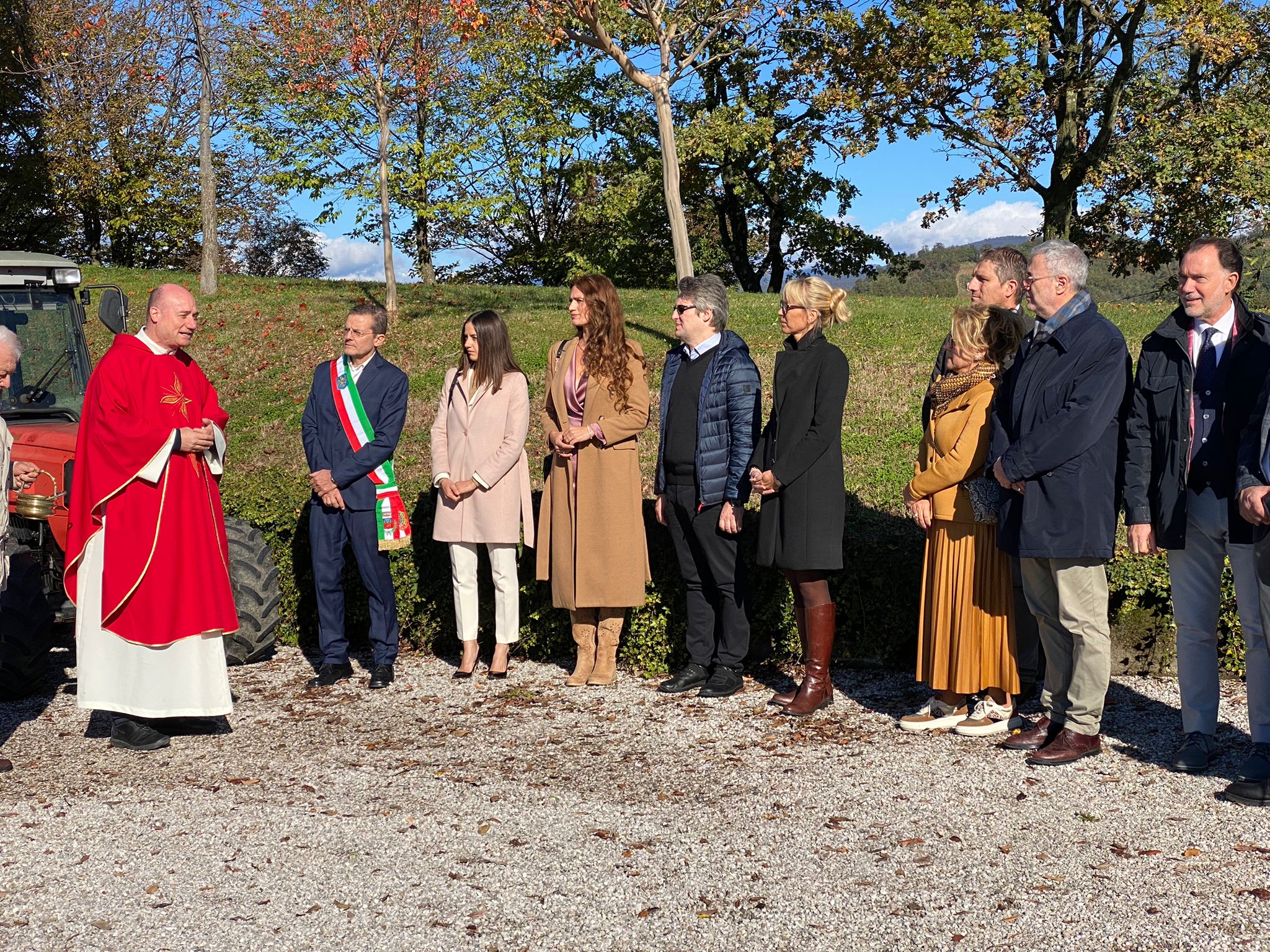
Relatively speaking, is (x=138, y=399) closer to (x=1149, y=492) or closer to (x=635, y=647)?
(x=635, y=647)

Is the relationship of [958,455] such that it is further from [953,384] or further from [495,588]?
[495,588]

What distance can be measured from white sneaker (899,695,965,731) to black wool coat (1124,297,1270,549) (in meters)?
1.36

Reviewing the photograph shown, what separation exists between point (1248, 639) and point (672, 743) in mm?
2702

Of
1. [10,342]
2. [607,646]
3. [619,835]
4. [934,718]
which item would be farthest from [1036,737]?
[10,342]

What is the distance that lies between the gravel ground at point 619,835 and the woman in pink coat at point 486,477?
Answer: 0.77m

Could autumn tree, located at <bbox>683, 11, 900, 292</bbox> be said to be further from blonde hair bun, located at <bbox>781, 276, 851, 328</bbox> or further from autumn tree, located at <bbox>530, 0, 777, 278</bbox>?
blonde hair bun, located at <bbox>781, 276, 851, 328</bbox>

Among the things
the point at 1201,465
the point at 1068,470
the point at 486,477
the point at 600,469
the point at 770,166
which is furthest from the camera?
the point at 770,166

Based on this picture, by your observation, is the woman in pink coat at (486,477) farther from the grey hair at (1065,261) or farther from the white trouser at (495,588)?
the grey hair at (1065,261)

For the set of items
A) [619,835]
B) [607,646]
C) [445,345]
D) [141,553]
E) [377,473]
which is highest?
[445,345]

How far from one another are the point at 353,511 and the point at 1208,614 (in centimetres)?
471

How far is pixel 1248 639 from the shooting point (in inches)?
201

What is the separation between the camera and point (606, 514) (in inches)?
267

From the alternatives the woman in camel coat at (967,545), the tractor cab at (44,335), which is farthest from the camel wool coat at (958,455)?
the tractor cab at (44,335)

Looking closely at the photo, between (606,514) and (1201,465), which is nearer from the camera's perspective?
(1201,465)
